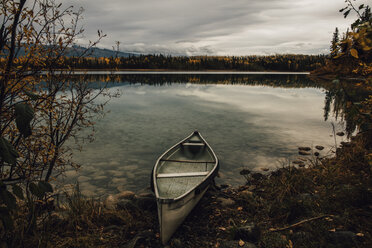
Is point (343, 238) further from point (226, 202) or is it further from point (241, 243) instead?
point (226, 202)

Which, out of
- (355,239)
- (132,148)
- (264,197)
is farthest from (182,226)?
(132,148)

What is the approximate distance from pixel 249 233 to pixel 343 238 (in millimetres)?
2067

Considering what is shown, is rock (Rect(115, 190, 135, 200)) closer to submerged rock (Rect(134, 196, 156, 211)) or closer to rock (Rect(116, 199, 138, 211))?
submerged rock (Rect(134, 196, 156, 211))

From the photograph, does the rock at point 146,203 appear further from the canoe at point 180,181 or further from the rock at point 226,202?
the rock at point 226,202

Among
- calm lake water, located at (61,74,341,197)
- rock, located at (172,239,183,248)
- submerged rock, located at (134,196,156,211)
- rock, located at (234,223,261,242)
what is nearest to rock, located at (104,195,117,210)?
submerged rock, located at (134,196,156,211)

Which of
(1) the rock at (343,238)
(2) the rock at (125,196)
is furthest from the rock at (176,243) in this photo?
(1) the rock at (343,238)

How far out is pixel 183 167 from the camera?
10.8m

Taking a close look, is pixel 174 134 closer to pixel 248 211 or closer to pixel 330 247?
pixel 248 211

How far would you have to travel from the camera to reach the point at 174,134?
20.4 m

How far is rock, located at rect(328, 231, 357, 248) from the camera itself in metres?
4.74

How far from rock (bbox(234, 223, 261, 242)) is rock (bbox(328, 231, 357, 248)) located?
165 centimetres

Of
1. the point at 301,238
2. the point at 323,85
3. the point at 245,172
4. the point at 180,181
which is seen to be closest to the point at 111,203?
the point at 180,181

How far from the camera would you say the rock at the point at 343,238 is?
4742 mm

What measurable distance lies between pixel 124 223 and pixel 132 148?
31.0 feet
